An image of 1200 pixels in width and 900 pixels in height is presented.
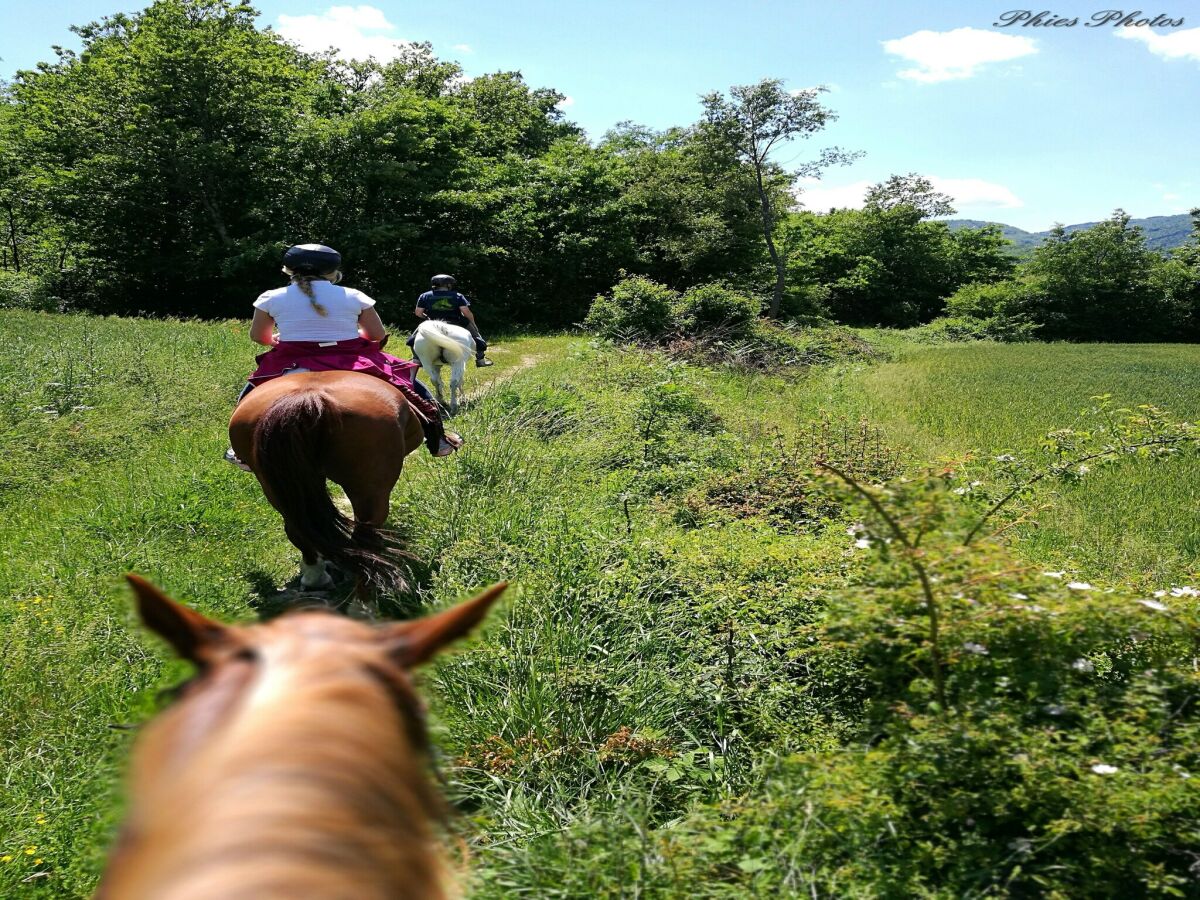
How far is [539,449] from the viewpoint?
20.8 feet

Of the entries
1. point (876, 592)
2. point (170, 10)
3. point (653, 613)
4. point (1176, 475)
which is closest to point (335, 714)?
point (876, 592)

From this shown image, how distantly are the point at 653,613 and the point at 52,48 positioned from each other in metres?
31.9

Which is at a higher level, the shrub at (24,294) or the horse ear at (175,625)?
the shrub at (24,294)

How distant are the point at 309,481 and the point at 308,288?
1.27m

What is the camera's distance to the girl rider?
4145mm

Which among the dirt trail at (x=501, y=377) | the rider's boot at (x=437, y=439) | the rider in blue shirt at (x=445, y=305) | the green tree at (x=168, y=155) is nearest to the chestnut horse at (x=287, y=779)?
the rider's boot at (x=437, y=439)

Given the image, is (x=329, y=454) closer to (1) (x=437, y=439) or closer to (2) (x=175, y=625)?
(1) (x=437, y=439)

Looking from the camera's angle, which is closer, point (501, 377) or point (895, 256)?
point (501, 377)

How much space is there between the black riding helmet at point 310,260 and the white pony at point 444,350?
4224 millimetres

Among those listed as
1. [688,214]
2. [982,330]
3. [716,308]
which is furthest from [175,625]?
[982,330]

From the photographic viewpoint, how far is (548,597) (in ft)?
11.8

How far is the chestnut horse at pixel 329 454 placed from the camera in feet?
11.5

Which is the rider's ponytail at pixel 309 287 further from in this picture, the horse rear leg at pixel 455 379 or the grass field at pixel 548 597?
the horse rear leg at pixel 455 379

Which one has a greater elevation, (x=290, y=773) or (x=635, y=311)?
(x=635, y=311)
